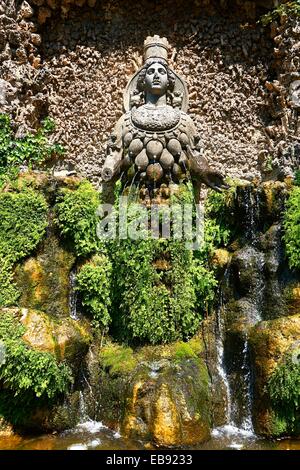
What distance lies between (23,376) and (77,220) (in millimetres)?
1829

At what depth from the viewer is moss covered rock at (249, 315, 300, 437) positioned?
4117 mm

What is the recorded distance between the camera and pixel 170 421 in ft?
12.8

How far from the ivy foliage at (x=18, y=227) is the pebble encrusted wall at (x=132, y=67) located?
2.94 m

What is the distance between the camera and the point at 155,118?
575 centimetres

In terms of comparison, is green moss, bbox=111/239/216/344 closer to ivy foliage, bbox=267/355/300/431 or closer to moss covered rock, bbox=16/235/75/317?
moss covered rock, bbox=16/235/75/317

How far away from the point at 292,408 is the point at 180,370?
3.38ft

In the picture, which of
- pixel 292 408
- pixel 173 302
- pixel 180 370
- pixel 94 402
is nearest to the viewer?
pixel 292 408

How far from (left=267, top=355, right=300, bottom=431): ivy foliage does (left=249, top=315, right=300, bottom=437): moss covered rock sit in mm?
14

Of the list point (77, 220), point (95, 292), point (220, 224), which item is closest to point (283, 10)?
point (220, 224)

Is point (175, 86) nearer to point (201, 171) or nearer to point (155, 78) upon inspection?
point (155, 78)

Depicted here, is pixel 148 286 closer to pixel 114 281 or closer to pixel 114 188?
pixel 114 281
